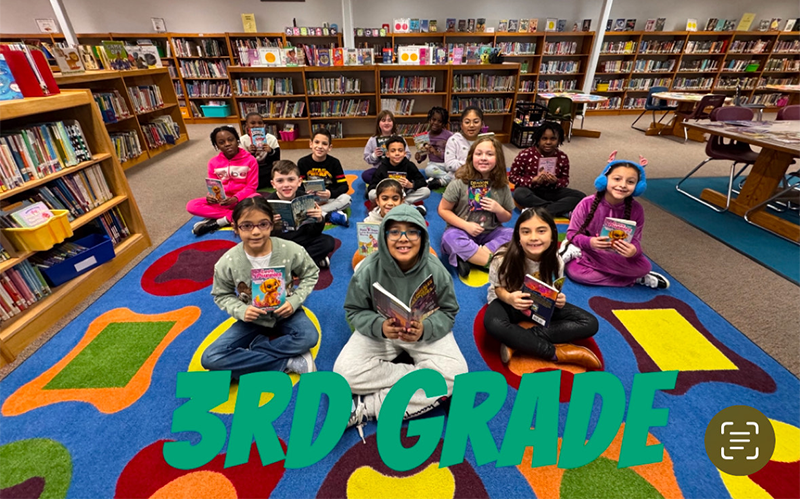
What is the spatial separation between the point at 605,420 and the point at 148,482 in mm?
1874

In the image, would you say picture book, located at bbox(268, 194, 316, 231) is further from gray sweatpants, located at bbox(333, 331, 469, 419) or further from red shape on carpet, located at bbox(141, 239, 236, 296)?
gray sweatpants, located at bbox(333, 331, 469, 419)

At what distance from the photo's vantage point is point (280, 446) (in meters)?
1.43

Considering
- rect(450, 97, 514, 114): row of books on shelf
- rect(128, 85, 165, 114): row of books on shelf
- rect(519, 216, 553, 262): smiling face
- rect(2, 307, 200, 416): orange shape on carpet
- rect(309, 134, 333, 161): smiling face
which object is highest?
rect(128, 85, 165, 114): row of books on shelf

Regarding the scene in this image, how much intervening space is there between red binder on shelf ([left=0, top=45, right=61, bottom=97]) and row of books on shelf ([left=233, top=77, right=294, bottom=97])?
3728mm

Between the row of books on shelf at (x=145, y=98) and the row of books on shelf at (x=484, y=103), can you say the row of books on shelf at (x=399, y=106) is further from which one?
the row of books on shelf at (x=145, y=98)

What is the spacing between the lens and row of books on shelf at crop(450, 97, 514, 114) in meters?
6.02

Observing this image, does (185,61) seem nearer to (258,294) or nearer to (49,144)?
(49,144)

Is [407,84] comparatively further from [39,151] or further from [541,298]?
[541,298]

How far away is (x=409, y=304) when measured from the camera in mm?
1456

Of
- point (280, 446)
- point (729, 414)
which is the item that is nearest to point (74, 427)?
point (280, 446)

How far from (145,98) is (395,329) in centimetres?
618

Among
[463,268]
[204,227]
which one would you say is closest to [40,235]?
[204,227]

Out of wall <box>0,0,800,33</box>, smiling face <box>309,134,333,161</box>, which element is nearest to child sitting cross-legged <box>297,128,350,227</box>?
smiling face <box>309,134,333,161</box>

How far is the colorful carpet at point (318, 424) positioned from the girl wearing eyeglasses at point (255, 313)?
162 millimetres
